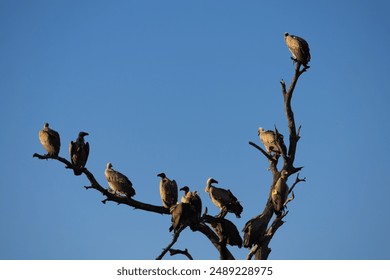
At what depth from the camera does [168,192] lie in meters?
21.5

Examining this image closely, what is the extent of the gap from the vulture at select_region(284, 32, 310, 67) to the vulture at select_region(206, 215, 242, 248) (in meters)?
4.02

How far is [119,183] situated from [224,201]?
2.16m

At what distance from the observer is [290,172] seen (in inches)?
851

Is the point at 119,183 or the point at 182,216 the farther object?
the point at 119,183

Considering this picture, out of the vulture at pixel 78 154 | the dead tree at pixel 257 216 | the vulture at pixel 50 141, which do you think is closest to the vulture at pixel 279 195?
the dead tree at pixel 257 216

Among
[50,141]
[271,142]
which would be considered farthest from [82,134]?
[271,142]

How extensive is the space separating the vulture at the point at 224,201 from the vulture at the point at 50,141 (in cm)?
327

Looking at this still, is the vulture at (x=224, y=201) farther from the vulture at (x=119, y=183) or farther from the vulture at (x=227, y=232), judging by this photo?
the vulture at (x=119, y=183)

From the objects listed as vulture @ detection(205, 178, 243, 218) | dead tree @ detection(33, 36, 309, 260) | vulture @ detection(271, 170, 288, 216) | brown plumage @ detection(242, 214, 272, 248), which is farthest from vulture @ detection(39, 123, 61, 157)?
vulture @ detection(271, 170, 288, 216)

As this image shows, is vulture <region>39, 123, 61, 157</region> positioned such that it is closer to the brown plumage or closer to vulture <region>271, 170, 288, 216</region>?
the brown plumage

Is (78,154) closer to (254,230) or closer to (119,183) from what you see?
(119,183)

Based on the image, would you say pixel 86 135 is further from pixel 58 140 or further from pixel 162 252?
pixel 162 252
